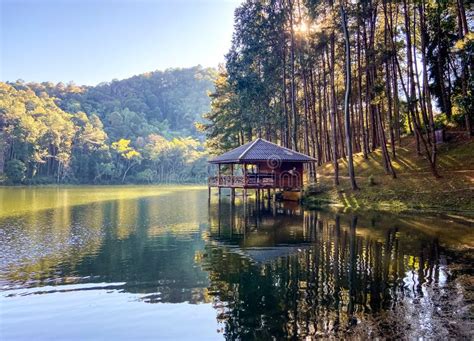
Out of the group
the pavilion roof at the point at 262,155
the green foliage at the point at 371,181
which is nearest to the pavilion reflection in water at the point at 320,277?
the green foliage at the point at 371,181

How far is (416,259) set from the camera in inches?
428

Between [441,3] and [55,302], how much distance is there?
21.3 m

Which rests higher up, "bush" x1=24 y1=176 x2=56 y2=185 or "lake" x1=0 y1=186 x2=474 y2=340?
"bush" x1=24 y1=176 x2=56 y2=185

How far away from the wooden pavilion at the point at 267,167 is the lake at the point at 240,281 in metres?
7.89

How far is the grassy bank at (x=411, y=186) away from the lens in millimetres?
19927

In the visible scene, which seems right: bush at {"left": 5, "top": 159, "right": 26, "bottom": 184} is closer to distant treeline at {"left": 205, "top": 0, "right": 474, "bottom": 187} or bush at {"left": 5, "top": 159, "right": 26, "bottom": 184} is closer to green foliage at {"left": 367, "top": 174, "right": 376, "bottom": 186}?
distant treeline at {"left": 205, "top": 0, "right": 474, "bottom": 187}

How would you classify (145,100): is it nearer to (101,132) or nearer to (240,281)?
(101,132)

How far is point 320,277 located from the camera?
30.5ft

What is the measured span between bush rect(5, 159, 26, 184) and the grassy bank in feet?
179

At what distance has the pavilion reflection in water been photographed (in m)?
6.55

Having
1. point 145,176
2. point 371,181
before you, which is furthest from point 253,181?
point 145,176

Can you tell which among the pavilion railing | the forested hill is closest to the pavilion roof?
the pavilion railing

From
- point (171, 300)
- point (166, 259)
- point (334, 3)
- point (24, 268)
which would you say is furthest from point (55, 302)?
point (334, 3)

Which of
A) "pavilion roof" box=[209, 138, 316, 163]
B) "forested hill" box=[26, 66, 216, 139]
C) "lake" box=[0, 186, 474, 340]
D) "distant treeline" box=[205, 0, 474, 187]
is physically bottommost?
"lake" box=[0, 186, 474, 340]
